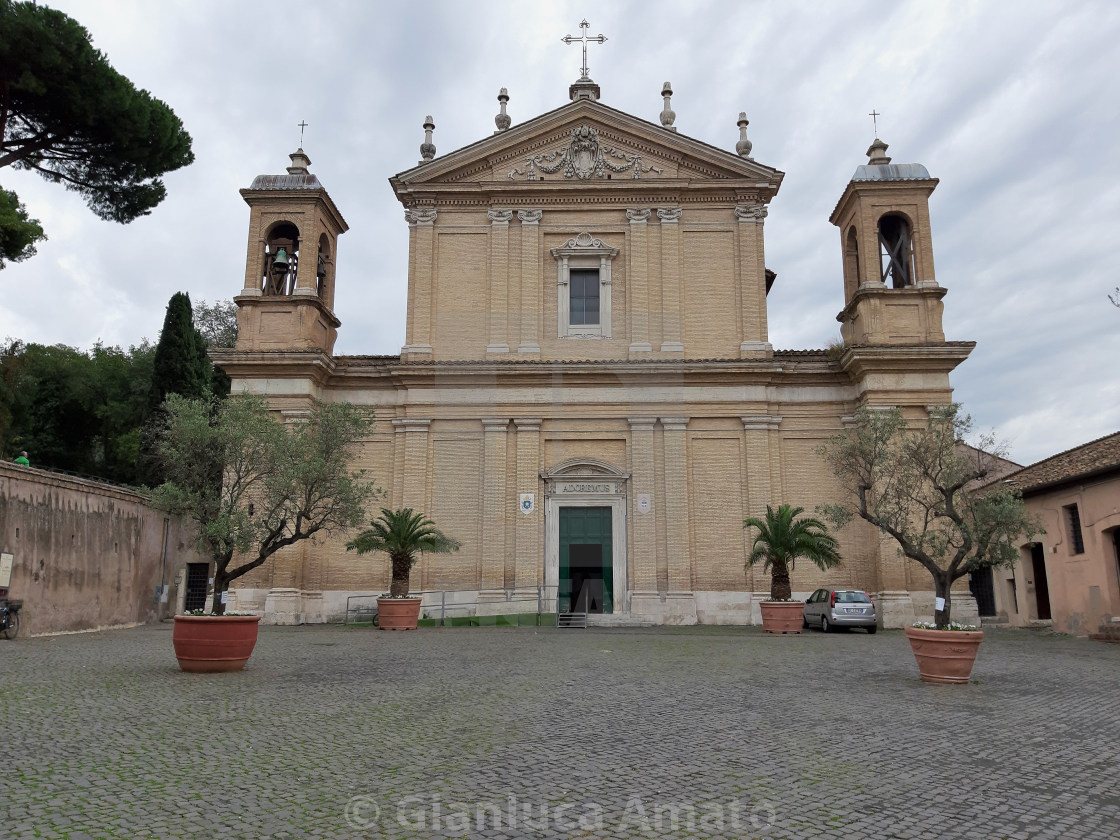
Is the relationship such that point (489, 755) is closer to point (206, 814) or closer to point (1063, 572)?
point (206, 814)

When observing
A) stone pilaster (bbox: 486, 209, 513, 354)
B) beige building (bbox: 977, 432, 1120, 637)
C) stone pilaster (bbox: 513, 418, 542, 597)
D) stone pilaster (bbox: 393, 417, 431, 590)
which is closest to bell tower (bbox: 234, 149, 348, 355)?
stone pilaster (bbox: 393, 417, 431, 590)

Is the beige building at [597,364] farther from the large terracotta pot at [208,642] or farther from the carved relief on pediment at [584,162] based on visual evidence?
the large terracotta pot at [208,642]

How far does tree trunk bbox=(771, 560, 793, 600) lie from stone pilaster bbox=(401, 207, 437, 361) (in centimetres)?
1070

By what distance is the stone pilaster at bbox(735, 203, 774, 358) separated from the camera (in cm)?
2350

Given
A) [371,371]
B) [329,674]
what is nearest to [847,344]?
[371,371]

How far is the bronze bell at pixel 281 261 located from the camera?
2378 centimetres

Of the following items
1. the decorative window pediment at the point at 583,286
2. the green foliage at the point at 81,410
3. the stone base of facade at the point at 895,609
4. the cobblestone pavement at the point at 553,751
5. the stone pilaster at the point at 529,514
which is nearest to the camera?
the cobblestone pavement at the point at 553,751

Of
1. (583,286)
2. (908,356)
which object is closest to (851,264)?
(908,356)

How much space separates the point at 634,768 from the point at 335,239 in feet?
73.8

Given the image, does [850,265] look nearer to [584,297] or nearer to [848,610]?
[584,297]

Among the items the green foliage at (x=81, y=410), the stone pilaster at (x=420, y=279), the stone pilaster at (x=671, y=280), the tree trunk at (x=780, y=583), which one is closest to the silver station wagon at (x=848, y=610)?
the tree trunk at (x=780, y=583)

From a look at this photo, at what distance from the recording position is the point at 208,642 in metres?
11.2

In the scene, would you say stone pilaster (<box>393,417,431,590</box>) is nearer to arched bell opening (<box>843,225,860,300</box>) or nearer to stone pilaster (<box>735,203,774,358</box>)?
stone pilaster (<box>735,203,774,358</box>)

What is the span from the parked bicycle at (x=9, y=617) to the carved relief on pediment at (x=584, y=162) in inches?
628
